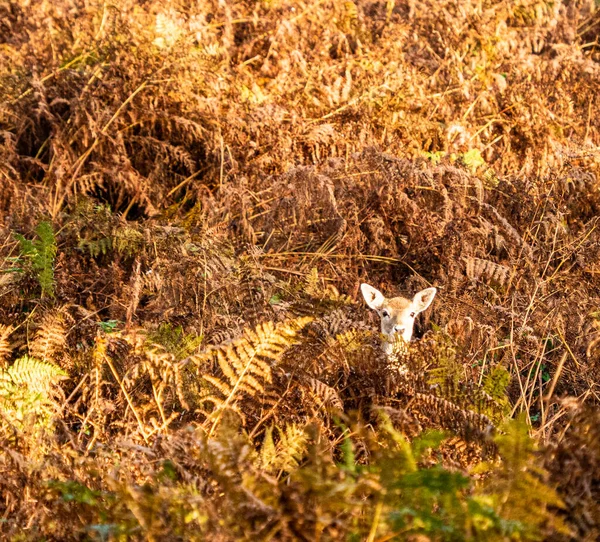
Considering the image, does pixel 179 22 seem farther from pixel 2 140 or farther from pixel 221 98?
pixel 2 140

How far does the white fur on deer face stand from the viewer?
568 centimetres

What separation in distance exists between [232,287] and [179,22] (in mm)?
4548

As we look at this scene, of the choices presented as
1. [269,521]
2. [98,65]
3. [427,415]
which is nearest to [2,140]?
[98,65]

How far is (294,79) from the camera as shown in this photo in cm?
885

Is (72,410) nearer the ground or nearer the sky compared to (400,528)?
nearer the ground

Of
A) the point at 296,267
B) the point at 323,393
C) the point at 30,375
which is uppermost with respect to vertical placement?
the point at 30,375

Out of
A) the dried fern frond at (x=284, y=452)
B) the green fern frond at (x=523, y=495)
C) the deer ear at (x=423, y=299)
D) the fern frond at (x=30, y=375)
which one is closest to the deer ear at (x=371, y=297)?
the deer ear at (x=423, y=299)

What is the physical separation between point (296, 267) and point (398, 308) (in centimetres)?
111

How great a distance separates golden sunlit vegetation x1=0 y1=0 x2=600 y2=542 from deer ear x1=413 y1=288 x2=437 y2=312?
0.13 meters

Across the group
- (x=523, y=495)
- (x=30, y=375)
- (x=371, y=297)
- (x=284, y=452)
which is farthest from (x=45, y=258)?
(x=523, y=495)

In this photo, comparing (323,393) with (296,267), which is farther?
(296,267)

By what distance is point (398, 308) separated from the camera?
5781 millimetres

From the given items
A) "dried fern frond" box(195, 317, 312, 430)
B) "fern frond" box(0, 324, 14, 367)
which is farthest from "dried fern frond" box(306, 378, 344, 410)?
"fern frond" box(0, 324, 14, 367)

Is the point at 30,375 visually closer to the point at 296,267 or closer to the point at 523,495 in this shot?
the point at 523,495
